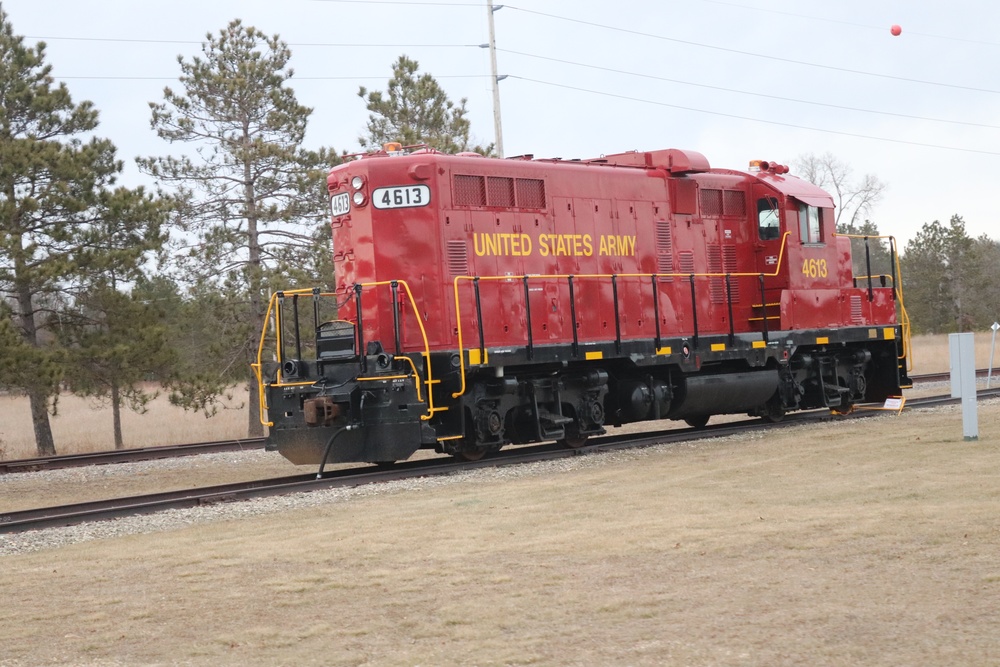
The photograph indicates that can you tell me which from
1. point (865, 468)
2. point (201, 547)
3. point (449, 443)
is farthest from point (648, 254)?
point (201, 547)

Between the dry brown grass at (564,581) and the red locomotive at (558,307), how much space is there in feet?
9.46

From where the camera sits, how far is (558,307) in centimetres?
1627

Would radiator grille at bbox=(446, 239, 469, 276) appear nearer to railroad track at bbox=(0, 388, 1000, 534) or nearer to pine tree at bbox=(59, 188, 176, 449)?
railroad track at bbox=(0, 388, 1000, 534)

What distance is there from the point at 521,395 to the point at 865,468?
5.18 metres

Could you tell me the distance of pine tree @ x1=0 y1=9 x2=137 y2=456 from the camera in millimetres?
21281

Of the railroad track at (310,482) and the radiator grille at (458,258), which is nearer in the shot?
the railroad track at (310,482)

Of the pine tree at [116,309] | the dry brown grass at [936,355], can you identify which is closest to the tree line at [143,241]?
the pine tree at [116,309]

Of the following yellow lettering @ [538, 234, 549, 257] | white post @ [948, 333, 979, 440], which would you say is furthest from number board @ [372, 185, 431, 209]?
white post @ [948, 333, 979, 440]

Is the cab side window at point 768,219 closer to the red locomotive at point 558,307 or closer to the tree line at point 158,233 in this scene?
the red locomotive at point 558,307

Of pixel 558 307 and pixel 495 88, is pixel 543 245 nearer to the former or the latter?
pixel 558 307

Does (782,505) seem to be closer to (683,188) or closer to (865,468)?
(865,468)

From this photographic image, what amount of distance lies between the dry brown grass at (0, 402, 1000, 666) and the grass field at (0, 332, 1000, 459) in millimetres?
17180

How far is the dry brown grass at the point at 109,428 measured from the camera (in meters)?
27.5

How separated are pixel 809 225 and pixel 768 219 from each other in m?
0.93
